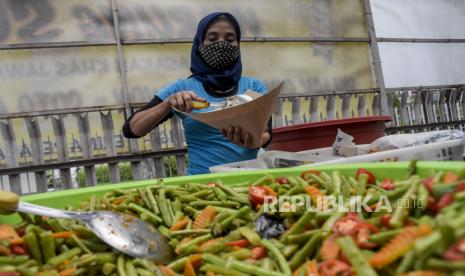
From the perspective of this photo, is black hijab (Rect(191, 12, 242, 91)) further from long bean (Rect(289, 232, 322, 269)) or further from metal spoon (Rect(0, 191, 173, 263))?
long bean (Rect(289, 232, 322, 269))

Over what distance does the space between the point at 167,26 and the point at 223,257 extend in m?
3.89

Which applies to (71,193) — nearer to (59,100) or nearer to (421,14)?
(59,100)

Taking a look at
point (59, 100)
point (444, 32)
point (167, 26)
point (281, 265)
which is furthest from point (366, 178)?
point (444, 32)

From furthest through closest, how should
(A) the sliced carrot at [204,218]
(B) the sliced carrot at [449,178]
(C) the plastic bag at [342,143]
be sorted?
(C) the plastic bag at [342,143], (A) the sliced carrot at [204,218], (B) the sliced carrot at [449,178]

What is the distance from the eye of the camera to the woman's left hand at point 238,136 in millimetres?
1921

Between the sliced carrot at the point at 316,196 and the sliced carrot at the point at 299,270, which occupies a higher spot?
the sliced carrot at the point at 316,196

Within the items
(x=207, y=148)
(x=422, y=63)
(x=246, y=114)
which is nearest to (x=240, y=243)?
(x=246, y=114)

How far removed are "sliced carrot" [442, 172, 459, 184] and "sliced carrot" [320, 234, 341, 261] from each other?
272 millimetres

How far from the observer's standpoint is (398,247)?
2.49 ft

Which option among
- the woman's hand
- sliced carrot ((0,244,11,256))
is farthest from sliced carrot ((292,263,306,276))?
the woman's hand

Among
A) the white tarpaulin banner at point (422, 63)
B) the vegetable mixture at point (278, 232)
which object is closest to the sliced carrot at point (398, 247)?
the vegetable mixture at point (278, 232)

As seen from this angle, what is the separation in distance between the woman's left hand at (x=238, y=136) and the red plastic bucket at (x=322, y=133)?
480mm

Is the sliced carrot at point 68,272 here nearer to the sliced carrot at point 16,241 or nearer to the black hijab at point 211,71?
the sliced carrot at point 16,241

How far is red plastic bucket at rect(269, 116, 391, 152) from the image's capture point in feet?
8.02
